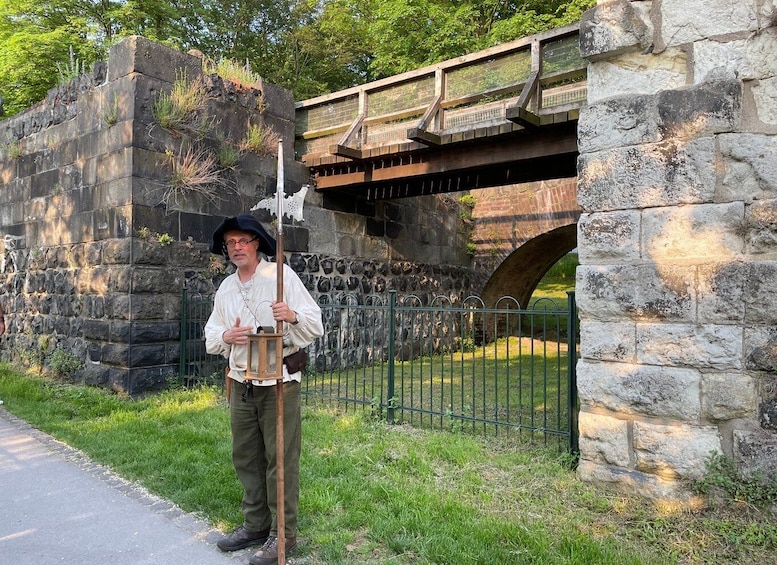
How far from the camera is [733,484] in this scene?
3.33 m

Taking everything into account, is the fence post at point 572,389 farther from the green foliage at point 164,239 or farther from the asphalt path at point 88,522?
the green foliage at point 164,239

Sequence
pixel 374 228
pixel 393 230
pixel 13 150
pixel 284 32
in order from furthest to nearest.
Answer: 1. pixel 284 32
2. pixel 393 230
3. pixel 374 228
4. pixel 13 150

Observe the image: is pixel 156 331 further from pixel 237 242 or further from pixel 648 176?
pixel 648 176

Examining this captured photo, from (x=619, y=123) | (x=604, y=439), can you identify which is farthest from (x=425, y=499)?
(x=619, y=123)

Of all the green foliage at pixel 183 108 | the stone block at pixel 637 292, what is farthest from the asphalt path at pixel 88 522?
the green foliage at pixel 183 108

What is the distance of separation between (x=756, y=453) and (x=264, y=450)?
2.80 m

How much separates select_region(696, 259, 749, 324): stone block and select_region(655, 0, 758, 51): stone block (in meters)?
1.41

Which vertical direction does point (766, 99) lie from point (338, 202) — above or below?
below

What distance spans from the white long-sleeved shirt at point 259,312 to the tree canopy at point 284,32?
39.3ft

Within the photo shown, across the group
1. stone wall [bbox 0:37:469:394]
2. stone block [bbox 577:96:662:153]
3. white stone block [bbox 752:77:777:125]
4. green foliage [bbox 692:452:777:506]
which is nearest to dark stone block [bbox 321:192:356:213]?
stone wall [bbox 0:37:469:394]

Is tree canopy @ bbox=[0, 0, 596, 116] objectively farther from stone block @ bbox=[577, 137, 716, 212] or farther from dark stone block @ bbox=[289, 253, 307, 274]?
stone block @ bbox=[577, 137, 716, 212]

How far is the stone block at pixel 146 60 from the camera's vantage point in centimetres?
721

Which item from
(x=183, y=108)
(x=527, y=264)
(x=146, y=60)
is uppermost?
(x=146, y=60)

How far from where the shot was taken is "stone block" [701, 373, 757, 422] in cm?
338
